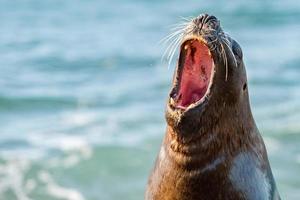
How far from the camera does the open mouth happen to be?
14.8 feet

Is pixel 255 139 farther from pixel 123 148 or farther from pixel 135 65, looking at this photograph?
pixel 135 65

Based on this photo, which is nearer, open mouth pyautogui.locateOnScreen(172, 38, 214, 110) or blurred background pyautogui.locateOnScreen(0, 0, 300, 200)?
open mouth pyautogui.locateOnScreen(172, 38, 214, 110)

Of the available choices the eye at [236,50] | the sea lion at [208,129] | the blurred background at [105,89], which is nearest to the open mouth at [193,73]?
the sea lion at [208,129]

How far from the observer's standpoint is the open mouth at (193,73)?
4.50 metres

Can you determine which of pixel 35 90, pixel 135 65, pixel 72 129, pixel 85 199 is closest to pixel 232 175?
pixel 85 199

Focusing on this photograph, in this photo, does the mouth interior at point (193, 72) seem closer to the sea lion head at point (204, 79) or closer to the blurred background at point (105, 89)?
the sea lion head at point (204, 79)

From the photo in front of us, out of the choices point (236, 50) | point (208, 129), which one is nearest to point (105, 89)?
point (236, 50)

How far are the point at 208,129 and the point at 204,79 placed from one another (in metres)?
0.23

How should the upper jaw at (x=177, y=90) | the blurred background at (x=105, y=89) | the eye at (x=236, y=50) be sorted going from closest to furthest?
the upper jaw at (x=177, y=90) < the eye at (x=236, y=50) < the blurred background at (x=105, y=89)

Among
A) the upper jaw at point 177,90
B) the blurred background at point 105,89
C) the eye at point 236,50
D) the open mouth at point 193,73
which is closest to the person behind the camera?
the upper jaw at point 177,90

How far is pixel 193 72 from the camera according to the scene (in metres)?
4.57

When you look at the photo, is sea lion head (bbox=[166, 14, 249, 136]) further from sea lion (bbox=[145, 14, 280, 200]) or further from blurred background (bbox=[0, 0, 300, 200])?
blurred background (bbox=[0, 0, 300, 200])

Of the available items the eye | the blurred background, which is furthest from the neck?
the blurred background

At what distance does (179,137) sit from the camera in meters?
4.47
